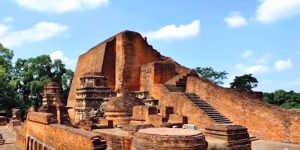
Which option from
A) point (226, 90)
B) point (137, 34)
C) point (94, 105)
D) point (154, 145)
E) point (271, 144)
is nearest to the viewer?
point (154, 145)

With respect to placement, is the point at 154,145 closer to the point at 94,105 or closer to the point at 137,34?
the point at 94,105

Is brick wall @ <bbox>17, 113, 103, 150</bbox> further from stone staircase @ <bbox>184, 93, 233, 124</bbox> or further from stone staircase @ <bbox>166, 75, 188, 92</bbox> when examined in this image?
stone staircase @ <bbox>166, 75, 188, 92</bbox>

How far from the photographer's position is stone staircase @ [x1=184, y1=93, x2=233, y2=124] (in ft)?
46.3

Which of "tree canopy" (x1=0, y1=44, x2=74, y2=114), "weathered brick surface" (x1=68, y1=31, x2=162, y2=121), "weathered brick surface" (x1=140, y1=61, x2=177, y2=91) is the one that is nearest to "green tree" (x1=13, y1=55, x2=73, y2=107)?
"tree canopy" (x1=0, y1=44, x2=74, y2=114)

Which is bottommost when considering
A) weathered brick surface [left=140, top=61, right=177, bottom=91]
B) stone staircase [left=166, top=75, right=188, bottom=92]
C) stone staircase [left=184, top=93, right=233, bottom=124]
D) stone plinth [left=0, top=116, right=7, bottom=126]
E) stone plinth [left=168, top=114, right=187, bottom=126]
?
stone plinth [left=0, top=116, right=7, bottom=126]

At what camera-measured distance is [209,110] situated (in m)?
14.8

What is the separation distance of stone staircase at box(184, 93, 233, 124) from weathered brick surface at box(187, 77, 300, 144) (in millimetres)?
213

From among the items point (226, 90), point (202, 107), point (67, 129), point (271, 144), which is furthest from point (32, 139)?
point (271, 144)

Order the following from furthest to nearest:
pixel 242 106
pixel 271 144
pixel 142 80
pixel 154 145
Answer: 1. pixel 142 80
2. pixel 242 106
3. pixel 271 144
4. pixel 154 145

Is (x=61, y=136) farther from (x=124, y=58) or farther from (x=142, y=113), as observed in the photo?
(x=124, y=58)

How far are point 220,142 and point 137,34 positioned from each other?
16.3 meters

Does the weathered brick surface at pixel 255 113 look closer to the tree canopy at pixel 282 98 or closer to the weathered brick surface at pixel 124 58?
the weathered brick surface at pixel 124 58

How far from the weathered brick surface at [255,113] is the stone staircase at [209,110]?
0.21m

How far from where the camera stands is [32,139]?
51.8 ft
